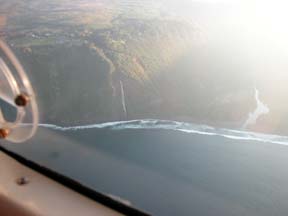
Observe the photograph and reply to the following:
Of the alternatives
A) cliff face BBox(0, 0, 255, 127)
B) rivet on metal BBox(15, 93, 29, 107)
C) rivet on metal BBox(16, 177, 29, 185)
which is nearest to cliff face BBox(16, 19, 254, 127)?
cliff face BBox(0, 0, 255, 127)

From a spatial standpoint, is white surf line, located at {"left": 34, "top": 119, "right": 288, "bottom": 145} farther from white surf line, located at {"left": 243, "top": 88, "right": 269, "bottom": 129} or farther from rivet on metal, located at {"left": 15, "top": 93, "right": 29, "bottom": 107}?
rivet on metal, located at {"left": 15, "top": 93, "right": 29, "bottom": 107}

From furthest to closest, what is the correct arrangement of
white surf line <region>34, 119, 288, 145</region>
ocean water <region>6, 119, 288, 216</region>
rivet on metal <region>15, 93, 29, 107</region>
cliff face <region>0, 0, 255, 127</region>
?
cliff face <region>0, 0, 255, 127</region>, white surf line <region>34, 119, 288, 145</region>, ocean water <region>6, 119, 288, 216</region>, rivet on metal <region>15, 93, 29, 107</region>

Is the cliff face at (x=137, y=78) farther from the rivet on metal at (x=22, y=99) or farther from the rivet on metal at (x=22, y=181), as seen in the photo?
the rivet on metal at (x=22, y=99)

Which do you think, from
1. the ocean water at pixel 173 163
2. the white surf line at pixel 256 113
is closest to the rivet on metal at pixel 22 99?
the ocean water at pixel 173 163

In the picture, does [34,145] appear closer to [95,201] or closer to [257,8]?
Result: [95,201]

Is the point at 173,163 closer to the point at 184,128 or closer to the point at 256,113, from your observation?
the point at 184,128

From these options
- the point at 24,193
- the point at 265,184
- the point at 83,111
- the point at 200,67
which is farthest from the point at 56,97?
the point at 265,184
